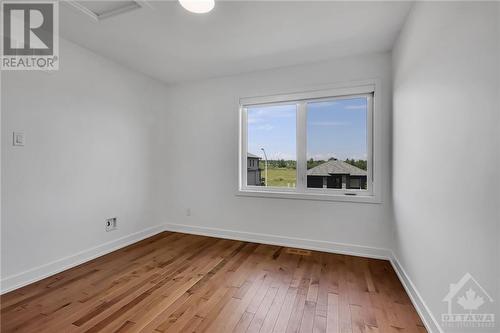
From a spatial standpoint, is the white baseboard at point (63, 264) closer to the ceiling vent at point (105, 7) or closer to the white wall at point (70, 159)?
the white wall at point (70, 159)

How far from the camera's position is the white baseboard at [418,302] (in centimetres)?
144

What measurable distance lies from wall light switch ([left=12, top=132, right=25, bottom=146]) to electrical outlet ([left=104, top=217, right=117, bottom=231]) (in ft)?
4.08

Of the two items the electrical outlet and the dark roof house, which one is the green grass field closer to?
the dark roof house

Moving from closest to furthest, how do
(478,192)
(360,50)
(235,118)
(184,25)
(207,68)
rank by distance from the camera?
1. (478,192)
2. (184,25)
3. (360,50)
4. (207,68)
5. (235,118)

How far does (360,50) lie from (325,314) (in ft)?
9.04

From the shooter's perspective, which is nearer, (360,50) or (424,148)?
(424,148)

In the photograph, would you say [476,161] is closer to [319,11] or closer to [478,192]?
[478,192]

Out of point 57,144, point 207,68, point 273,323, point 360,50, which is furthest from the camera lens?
point 207,68

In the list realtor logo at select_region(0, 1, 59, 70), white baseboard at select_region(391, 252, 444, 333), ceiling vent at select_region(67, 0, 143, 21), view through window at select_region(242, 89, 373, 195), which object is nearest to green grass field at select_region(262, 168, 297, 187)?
view through window at select_region(242, 89, 373, 195)

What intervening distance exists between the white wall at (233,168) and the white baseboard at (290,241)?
0.13 ft

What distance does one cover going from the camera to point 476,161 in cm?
104

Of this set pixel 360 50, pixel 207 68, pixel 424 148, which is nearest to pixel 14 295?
pixel 207 68

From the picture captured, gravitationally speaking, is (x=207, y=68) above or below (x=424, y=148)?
above

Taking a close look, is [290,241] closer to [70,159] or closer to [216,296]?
[216,296]
